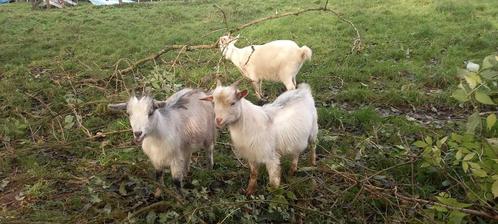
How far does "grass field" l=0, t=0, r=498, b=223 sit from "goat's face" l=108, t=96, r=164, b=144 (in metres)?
0.51

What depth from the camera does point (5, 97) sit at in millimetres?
6402

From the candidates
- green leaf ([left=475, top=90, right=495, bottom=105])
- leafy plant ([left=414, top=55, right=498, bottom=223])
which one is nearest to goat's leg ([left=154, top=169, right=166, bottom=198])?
leafy plant ([left=414, top=55, right=498, bottom=223])

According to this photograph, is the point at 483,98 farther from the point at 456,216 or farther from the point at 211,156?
the point at 211,156

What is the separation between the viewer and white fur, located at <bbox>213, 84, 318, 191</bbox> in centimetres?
341

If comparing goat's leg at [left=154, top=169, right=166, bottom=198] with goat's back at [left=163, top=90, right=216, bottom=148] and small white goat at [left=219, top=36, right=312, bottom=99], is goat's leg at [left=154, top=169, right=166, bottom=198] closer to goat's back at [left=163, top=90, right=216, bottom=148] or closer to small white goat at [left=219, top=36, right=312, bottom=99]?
goat's back at [left=163, top=90, right=216, bottom=148]

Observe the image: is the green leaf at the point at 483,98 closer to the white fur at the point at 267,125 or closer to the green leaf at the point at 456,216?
the green leaf at the point at 456,216

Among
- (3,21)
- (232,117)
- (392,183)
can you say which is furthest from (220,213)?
(3,21)

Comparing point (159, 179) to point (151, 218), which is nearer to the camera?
point (151, 218)

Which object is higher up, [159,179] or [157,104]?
[157,104]

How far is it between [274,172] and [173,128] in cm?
92

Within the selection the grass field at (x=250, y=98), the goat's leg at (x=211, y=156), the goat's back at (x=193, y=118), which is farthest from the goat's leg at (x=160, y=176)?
the goat's leg at (x=211, y=156)

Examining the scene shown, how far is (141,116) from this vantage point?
11.2 feet

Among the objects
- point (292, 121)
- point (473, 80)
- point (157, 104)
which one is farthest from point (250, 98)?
point (473, 80)

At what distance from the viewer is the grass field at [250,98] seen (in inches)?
140
